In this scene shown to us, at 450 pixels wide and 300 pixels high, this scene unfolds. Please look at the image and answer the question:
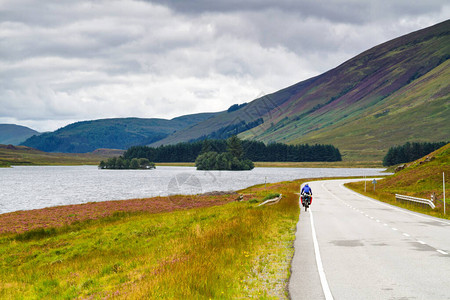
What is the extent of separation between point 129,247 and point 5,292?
785cm

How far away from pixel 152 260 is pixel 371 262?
690cm

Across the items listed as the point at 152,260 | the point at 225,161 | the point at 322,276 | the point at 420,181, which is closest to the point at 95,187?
the point at 420,181

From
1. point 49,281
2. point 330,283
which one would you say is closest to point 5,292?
point 49,281

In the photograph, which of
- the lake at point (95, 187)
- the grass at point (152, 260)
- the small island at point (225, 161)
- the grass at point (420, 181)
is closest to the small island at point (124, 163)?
the small island at point (225, 161)

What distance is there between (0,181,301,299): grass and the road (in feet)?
1.90

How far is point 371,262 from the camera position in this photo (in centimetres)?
1204

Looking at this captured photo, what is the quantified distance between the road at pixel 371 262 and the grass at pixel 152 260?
0.58 metres

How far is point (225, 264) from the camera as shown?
37.5 feet

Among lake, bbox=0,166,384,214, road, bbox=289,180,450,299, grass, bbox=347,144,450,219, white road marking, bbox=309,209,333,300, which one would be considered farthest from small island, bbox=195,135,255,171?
white road marking, bbox=309,209,333,300

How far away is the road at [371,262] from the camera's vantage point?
8828 mm

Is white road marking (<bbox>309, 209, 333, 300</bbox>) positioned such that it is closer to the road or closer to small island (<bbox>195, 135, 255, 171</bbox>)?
the road

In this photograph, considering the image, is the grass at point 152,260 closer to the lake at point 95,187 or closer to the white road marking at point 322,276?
the white road marking at point 322,276

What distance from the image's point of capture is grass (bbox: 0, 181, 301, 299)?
30.0 ft

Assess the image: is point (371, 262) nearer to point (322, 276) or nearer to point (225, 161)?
point (322, 276)
